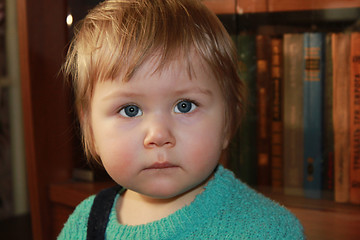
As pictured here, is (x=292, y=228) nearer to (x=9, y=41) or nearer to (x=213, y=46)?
(x=213, y=46)

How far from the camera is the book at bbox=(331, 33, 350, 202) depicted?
103cm

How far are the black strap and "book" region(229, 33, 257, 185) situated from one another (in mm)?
408

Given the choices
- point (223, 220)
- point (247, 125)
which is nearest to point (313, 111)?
point (247, 125)

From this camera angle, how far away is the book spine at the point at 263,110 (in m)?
1.14

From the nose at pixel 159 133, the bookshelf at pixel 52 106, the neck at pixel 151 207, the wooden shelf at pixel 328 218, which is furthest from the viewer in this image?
the bookshelf at pixel 52 106

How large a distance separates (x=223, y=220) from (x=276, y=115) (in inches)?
19.8

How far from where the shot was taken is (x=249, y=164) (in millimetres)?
1200

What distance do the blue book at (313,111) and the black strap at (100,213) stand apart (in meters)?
0.52

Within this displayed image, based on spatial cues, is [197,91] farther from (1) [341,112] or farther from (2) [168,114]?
(1) [341,112]

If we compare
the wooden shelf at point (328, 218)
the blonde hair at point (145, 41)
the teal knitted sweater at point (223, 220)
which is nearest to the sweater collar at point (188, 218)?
the teal knitted sweater at point (223, 220)

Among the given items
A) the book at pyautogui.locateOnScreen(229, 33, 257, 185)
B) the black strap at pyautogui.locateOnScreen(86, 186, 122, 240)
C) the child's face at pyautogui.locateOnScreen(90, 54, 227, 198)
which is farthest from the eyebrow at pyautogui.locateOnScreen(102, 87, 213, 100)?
the book at pyautogui.locateOnScreen(229, 33, 257, 185)

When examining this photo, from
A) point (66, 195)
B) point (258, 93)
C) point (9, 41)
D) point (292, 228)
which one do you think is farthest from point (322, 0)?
point (9, 41)

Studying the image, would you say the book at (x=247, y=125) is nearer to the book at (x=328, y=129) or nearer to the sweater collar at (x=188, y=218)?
the book at (x=328, y=129)

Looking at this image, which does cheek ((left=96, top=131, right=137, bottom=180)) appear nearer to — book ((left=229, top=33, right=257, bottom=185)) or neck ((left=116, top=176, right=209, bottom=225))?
neck ((left=116, top=176, right=209, bottom=225))
